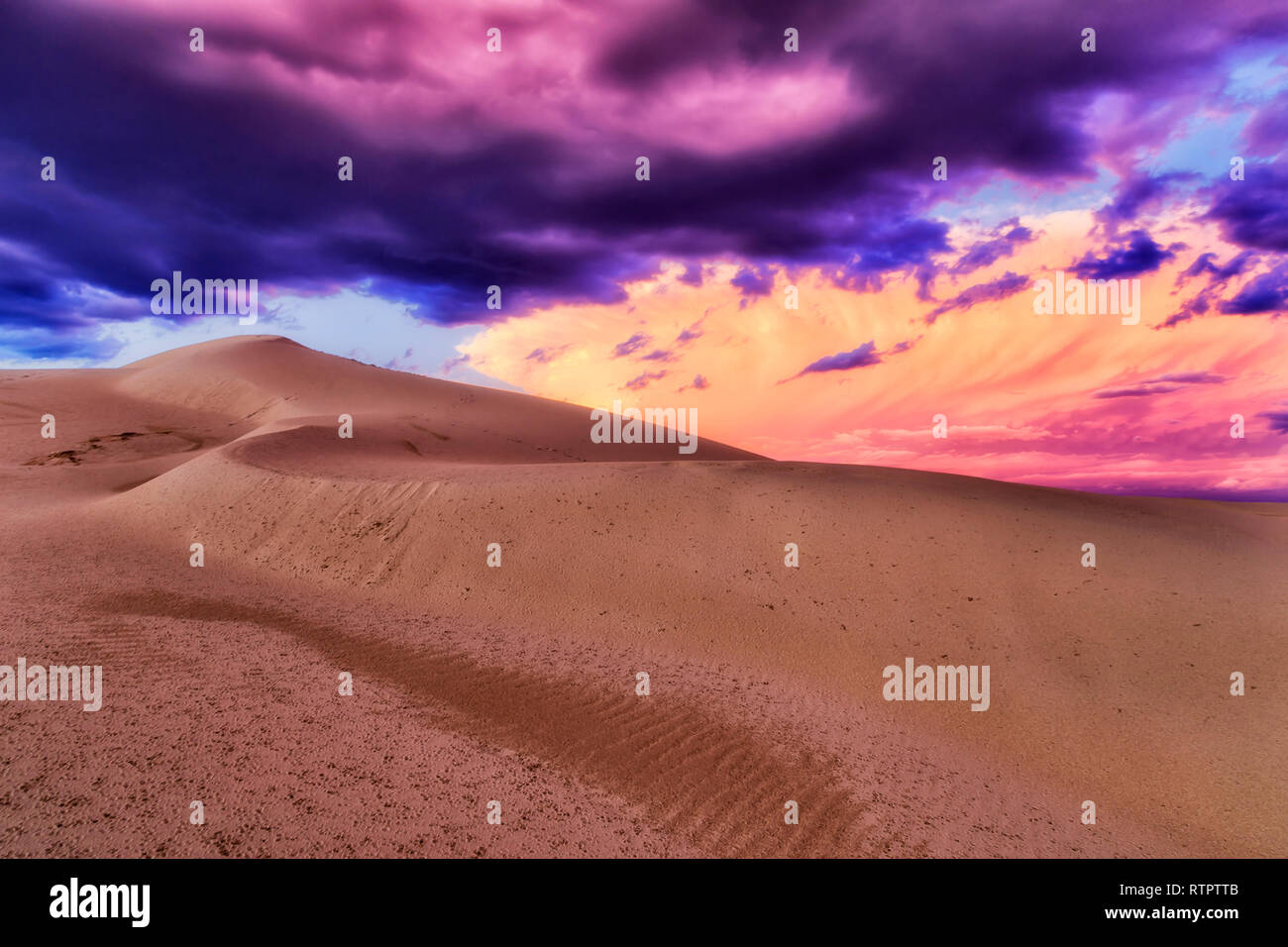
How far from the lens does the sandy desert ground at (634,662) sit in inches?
200

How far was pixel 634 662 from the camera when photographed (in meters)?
8.23

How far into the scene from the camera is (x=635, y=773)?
576cm

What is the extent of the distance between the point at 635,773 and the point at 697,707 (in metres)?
1.52

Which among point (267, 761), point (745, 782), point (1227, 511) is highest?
point (1227, 511)

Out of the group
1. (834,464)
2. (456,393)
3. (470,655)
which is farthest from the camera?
(456,393)

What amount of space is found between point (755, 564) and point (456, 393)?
29.5 m

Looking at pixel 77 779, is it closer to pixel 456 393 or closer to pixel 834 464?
pixel 834 464

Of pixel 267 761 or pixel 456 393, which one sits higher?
pixel 456 393

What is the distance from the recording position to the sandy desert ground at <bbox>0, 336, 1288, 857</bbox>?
5070 mm
